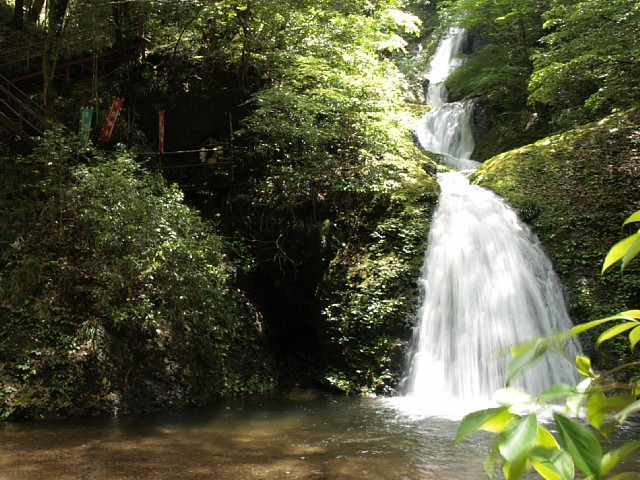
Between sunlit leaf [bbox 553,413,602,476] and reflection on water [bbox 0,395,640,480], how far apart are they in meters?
4.53

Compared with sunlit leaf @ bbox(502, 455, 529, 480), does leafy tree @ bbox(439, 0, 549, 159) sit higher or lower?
higher

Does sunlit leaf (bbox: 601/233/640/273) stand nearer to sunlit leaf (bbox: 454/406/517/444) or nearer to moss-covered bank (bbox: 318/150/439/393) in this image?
sunlit leaf (bbox: 454/406/517/444)

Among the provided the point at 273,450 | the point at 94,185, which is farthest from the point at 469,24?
the point at 273,450

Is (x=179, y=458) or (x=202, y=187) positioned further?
(x=202, y=187)

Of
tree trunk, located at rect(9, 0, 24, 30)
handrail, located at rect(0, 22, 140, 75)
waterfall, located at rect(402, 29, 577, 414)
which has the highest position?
tree trunk, located at rect(9, 0, 24, 30)

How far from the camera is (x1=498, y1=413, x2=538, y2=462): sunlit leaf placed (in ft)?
2.03

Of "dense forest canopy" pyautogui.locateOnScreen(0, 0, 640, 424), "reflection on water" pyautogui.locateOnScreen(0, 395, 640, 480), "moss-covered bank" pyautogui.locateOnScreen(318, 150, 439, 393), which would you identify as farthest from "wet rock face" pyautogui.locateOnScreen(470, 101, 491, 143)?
"reflection on water" pyautogui.locateOnScreen(0, 395, 640, 480)

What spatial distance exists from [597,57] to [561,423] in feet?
39.3

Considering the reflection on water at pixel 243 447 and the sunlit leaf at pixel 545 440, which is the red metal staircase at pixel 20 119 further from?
the sunlit leaf at pixel 545 440

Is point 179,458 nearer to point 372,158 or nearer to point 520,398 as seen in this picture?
point 520,398

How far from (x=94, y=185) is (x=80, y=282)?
1.69 metres

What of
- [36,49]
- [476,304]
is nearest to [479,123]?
A: [476,304]

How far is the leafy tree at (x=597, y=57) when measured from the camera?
10.5m

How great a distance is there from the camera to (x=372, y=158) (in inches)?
447
